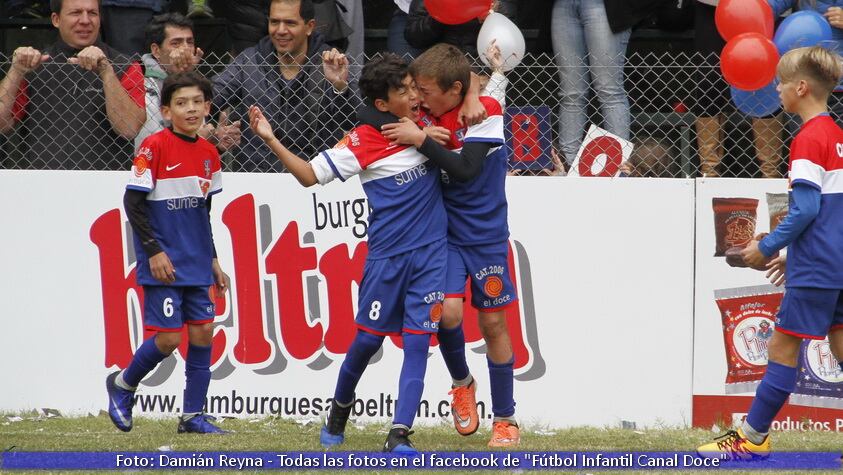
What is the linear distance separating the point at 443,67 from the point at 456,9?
7.37ft

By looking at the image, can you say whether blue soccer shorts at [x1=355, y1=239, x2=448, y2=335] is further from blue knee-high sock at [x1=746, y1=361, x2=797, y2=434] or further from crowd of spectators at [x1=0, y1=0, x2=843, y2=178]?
crowd of spectators at [x1=0, y1=0, x2=843, y2=178]

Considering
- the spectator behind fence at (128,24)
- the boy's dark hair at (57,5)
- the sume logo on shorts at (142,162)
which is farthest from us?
the spectator behind fence at (128,24)

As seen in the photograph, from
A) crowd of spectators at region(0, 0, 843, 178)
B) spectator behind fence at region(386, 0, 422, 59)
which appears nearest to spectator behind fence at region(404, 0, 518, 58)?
crowd of spectators at region(0, 0, 843, 178)

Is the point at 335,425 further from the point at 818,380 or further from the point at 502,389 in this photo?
the point at 818,380

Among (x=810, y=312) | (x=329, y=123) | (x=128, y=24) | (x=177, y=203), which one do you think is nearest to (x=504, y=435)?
(x=810, y=312)

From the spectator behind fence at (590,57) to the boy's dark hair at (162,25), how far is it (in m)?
2.41

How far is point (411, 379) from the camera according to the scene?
5.49 metres

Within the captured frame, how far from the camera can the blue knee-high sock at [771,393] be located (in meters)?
5.42

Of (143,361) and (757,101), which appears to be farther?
(757,101)

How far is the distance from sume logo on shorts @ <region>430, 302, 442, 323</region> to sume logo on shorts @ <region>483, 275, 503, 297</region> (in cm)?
36

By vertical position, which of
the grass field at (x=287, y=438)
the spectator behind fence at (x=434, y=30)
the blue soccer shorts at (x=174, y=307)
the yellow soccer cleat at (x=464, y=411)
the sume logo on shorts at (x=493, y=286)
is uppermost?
the spectator behind fence at (x=434, y=30)

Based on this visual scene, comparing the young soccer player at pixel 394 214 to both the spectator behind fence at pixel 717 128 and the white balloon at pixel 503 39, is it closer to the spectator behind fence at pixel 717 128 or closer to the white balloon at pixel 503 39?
the white balloon at pixel 503 39

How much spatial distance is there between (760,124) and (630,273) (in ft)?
4.11

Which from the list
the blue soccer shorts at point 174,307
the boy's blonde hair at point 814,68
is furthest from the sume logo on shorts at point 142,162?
the boy's blonde hair at point 814,68
